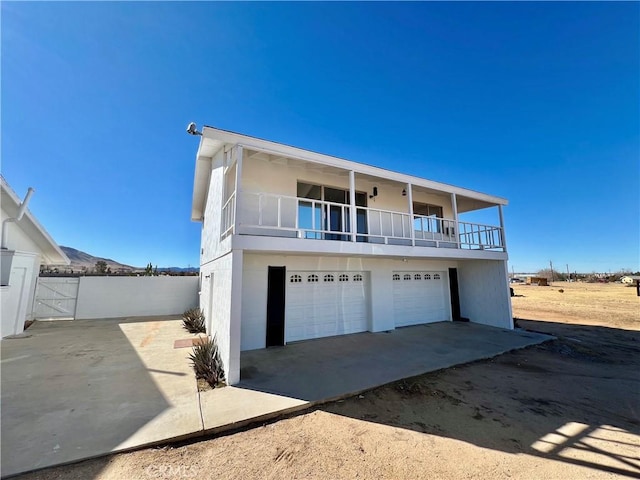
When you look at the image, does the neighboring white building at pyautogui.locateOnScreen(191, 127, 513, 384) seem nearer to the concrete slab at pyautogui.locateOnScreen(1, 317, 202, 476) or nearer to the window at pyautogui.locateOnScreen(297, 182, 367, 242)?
the window at pyautogui.locateOnScreen(297, 182, 367, 242)

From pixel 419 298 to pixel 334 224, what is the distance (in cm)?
537

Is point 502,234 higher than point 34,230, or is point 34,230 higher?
point 34,230

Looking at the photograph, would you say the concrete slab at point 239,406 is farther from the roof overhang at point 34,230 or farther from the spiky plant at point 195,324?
the roof overhang at point 34,230

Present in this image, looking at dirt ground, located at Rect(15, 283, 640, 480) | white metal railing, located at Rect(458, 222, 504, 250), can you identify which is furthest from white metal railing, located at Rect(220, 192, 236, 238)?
white metal railing, located at Rect(458, 222, 504, 250)

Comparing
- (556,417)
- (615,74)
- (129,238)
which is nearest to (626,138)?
(615,74)

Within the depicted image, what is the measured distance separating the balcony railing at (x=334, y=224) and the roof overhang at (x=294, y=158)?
1183 millimetres

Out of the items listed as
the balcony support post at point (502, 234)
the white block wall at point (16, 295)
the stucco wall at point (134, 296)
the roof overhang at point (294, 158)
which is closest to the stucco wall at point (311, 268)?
the balcony support post at point (502, 234)

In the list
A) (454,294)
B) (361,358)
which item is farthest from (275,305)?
(454,294)

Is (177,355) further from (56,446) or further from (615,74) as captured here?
(615,74)

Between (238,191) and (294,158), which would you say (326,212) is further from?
(238,191)

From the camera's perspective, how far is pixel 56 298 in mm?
12508

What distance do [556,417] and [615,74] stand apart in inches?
596

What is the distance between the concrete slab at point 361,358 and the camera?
16.4 ft

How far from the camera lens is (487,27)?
31.2 feet
